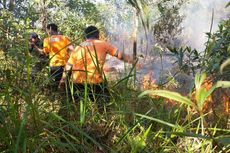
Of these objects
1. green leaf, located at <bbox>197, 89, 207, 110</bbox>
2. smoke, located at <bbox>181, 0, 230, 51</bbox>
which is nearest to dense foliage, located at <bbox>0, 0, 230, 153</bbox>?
green leaf, located at <bbox>197, 89, 207, 110</bbox>

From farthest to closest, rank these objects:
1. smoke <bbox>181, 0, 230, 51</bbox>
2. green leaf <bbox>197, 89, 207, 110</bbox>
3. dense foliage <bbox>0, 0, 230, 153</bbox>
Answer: smoke <bbox>181, 0, 230, 51</bbox>
dense foliage <bbox>0, 0, 230, 153</bbox>
green leaf <bbox>197, 89, 207, 110</bbox>

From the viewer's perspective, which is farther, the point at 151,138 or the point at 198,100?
the point at 151,138

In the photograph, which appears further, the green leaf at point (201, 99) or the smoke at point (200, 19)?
the smoke at point (200, 19)

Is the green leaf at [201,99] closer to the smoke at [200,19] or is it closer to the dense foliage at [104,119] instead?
the dense foliage at [104,119]

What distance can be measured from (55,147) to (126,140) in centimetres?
38

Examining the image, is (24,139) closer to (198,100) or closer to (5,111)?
(5,111)

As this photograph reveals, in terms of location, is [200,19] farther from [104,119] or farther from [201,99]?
[201,99]

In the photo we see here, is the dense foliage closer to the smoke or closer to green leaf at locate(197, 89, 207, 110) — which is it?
green leaf at locate(197, 89, 207, 110)

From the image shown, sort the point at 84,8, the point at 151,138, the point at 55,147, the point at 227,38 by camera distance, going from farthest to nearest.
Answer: the point at 84,8 → the point at 227,38 → the point at 151,138 → the point at 55,147

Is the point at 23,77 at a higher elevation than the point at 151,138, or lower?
higher

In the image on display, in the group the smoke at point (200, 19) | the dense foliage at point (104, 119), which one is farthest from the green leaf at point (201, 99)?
the smoke at point (200, 19)

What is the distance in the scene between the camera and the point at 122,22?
2056 inches

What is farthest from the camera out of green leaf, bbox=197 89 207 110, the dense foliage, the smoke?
the smoke

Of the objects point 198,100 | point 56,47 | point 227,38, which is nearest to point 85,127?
point 198,100
